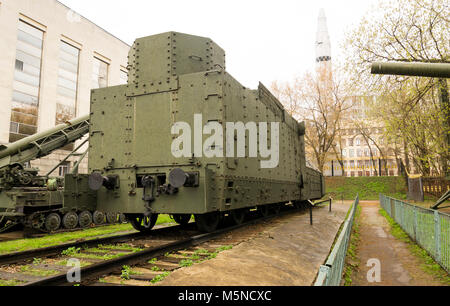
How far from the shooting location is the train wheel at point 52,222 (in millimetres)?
9789

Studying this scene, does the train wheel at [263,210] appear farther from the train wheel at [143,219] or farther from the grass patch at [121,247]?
the grass patch at [121,247]

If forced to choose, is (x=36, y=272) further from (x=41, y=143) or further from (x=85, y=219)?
(x=41, y=143)

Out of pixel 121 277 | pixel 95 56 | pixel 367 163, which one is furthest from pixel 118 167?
pixel 367 163

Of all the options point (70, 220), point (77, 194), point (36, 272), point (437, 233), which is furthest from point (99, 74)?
point (437, 233)

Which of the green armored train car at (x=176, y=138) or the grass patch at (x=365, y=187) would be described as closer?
the green armored train car at (x=176, y=138)

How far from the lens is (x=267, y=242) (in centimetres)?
611

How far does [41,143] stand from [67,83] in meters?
14.9

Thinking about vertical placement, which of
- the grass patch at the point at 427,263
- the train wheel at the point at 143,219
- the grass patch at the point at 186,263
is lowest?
the grass patch at the point at 427,263

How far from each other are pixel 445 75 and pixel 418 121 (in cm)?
1333

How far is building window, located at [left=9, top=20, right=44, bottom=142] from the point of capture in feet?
68.7

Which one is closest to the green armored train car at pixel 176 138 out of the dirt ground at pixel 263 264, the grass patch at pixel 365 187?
the dirt ground at pixel 263 264

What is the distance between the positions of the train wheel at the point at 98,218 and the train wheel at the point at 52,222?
53.9 inches

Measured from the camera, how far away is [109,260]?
14.4 ft
